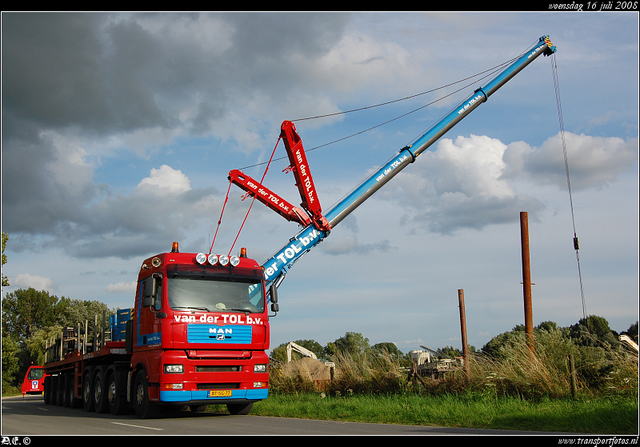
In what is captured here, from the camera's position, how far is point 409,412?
12414 mm

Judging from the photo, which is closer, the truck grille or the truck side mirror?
the truck grille

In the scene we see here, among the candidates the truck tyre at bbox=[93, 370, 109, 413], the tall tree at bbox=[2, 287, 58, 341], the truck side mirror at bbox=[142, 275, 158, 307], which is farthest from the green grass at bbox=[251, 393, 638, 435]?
the tall tree at bbox=[2, 287, 58, 341]

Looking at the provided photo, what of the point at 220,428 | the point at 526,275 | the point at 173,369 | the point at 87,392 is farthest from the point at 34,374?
the point at 526,275

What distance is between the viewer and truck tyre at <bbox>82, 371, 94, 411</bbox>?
16.4m

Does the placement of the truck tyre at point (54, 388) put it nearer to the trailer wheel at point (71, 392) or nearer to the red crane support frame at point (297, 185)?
the trailer wheel at point (71, 392)

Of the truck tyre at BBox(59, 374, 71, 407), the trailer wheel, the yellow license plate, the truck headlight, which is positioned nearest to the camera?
the truck headlight

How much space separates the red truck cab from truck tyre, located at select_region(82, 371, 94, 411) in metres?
3.53

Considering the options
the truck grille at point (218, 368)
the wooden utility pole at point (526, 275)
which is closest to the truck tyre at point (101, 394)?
the truck grille at point (218, 368)

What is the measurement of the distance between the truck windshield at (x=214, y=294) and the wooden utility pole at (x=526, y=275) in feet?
23.9

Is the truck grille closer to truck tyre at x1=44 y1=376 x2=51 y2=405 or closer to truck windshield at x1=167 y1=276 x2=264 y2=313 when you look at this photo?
truck windshield at x1=167 y1=276 x2=264 y2=313

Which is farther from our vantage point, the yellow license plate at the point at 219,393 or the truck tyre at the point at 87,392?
the truck tyre at the point at 87,392

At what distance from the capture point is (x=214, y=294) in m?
13.1

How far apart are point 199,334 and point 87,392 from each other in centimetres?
647

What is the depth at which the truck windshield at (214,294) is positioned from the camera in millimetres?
12742
